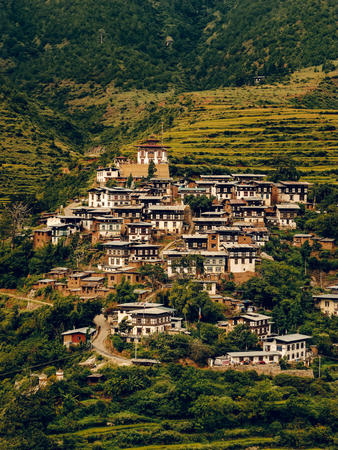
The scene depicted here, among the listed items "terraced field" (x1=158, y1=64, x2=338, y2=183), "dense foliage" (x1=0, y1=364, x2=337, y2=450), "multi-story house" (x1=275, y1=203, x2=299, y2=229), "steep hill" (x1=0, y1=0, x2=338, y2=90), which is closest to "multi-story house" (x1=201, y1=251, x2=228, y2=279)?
"multi-story house" (x1=275, y1=203, x2=299, y2=229)

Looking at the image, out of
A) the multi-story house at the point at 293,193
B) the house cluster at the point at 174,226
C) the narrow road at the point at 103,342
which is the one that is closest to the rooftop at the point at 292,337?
the house cluster at the point at 174,226

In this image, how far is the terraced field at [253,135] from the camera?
84.8 m

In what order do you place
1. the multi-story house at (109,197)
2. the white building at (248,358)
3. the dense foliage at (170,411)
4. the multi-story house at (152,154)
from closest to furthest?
the dense foliage at (170,411)
the white building at (248,358)
the multi-story house at (109,197)
the multi-story house at (152,154)

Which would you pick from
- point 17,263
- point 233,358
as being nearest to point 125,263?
point 17,263

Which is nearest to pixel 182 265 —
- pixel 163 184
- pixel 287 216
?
pixel 287 216

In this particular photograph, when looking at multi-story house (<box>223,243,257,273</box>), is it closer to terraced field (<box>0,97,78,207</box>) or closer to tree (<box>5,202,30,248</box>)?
tree (<box>5,202,30,248</box>)

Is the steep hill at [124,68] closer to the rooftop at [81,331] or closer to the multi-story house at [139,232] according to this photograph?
the multi-story house at [139,232]

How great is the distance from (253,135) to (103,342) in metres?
44.3

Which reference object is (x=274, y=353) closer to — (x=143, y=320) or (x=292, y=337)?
(x=292, y=337)

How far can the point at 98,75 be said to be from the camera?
151m

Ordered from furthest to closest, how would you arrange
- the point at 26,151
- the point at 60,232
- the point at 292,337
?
the point at 26,151 < the point at 60,232 < the point at 292,337

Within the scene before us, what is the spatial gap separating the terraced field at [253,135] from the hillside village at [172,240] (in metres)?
5.66

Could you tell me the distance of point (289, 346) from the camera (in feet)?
183

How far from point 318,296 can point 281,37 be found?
8341cm
